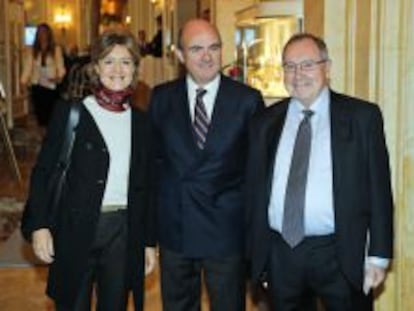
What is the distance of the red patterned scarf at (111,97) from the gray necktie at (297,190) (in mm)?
658

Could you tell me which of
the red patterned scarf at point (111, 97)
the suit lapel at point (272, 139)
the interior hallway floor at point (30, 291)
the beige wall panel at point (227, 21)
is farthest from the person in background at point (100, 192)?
the beige wall panel at point (227, 21)

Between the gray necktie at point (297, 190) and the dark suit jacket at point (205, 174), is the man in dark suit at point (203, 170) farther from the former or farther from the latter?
the gray necktie at point (297, 190)

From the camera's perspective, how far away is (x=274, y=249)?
116 inches

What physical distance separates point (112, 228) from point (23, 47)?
38.4 ft

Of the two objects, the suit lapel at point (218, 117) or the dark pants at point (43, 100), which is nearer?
the suit lapel at point (218, 117)

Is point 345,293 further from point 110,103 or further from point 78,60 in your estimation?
point 78,60

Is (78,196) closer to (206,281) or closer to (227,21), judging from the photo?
(206,281)

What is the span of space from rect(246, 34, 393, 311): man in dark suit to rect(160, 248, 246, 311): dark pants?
311 mm

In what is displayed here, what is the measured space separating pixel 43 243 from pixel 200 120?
786 millimetres

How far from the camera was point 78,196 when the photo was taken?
9.52 ft

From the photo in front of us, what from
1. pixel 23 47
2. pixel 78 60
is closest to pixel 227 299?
pixel 78 60

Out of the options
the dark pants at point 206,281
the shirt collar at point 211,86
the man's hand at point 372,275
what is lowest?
the dark pants at point 206,281

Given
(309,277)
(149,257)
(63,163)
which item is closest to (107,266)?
(149,257)

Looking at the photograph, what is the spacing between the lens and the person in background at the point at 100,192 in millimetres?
2895
